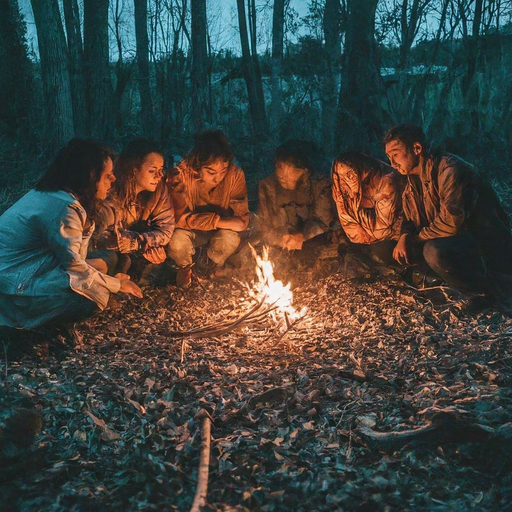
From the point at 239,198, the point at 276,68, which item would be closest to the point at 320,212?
the point at 239,198

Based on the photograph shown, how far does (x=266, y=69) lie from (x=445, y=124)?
836 cm

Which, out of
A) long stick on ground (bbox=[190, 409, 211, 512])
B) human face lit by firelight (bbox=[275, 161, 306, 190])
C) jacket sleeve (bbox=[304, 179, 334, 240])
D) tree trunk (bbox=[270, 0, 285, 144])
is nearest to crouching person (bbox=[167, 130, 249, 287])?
human face lit by firelight (bbox=[275, 161, 306, 190])

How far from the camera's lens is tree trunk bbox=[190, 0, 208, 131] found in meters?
9.48

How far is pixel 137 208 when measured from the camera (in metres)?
5.61

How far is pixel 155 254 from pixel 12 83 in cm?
902

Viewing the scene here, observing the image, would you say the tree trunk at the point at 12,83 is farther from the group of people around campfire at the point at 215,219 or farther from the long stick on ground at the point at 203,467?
the long stick on ground at the point at 203,467

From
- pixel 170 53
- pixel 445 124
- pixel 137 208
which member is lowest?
pixel 137 208

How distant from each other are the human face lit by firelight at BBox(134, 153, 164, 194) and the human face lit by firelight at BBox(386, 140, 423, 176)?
2.25m

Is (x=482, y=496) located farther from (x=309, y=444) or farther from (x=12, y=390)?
(x=12, y=390)

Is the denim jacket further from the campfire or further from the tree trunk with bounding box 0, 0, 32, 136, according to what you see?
the tree trunk with bounding box 0, 0, 32, 136

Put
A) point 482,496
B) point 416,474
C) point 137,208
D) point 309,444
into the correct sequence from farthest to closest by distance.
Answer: point 137,208
point 309,444
point 416,474
point 482,496

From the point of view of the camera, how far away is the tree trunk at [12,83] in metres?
12.2

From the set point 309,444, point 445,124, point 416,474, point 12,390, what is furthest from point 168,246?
point 445,124

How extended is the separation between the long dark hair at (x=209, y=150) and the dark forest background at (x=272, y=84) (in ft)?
7.44
